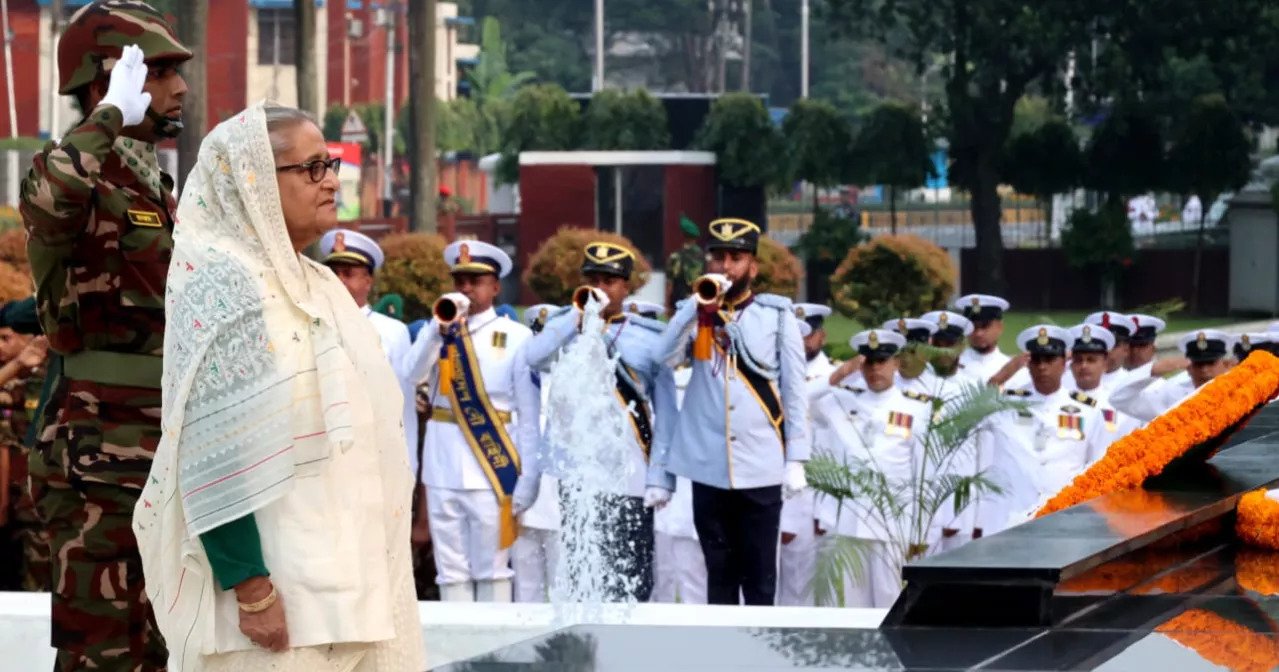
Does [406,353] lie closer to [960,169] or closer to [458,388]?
[458,388]

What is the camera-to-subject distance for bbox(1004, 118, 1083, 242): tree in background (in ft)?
100

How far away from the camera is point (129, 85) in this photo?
14.8ft

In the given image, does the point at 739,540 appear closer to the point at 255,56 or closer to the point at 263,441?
the point at 263,441

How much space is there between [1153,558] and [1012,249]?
28447mm

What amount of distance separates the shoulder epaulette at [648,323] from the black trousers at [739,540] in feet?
2.21

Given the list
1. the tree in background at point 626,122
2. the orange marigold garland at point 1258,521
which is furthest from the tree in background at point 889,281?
the tree in background at point 626,122

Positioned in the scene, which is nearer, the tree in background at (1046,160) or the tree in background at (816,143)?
the tree in background at (1046,160)

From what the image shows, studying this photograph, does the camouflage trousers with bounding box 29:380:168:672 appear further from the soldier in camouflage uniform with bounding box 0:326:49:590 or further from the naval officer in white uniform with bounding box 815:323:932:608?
the naval officer in white uniform with bounding box 815:323:932:608

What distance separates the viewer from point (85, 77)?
4719mm

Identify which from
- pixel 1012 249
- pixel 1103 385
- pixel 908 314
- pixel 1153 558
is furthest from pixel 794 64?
pixel 1153 558

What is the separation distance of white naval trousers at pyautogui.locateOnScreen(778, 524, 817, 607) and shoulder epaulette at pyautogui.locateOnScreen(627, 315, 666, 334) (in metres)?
1.34

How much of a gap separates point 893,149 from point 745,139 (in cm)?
228

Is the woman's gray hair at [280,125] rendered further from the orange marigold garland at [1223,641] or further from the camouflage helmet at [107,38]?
the orange marigold garland at [1223,641]

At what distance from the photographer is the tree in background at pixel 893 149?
3120 centimetres
